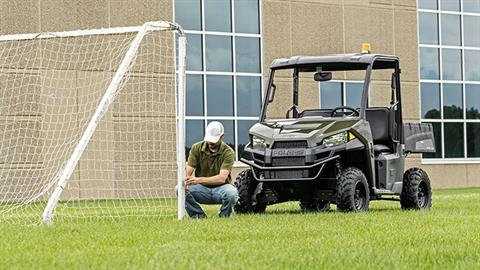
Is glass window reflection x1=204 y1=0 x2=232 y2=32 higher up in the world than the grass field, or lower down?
higher up

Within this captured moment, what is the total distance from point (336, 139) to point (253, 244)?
557 cm

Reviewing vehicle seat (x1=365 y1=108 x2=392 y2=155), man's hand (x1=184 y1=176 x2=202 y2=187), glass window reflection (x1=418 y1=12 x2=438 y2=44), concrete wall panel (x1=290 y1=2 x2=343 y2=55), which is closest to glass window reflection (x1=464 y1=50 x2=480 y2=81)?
glass window reflection (x1=418 y1=12 x2=438 y2=44)

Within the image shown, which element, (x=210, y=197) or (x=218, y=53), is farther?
(x=218, y=53)

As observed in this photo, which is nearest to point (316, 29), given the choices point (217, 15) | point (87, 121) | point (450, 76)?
point (217, 15)

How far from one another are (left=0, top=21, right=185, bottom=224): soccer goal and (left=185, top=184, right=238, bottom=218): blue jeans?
897cm

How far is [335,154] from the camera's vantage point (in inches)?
580

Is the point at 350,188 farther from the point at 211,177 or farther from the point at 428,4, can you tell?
the point at 428,4

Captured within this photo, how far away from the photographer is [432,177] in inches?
1261

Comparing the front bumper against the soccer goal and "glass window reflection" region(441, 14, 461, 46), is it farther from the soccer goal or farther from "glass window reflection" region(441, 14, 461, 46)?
"glass window reflection" region(441, 14, 461, 46)

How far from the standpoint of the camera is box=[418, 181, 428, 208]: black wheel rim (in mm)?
16406

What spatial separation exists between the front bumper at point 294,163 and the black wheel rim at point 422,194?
86.8 inches

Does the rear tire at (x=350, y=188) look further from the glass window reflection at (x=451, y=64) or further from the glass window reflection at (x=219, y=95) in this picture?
the glass window reflection at (x=451, y=64)

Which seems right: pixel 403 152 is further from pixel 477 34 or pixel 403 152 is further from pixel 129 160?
pixel 477 34

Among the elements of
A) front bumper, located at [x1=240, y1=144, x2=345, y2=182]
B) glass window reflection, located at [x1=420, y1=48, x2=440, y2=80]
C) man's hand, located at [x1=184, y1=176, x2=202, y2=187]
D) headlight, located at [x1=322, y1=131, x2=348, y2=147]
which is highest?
glass window reflection, located at [x1=420, y1=48, x2=440, y2=80]
